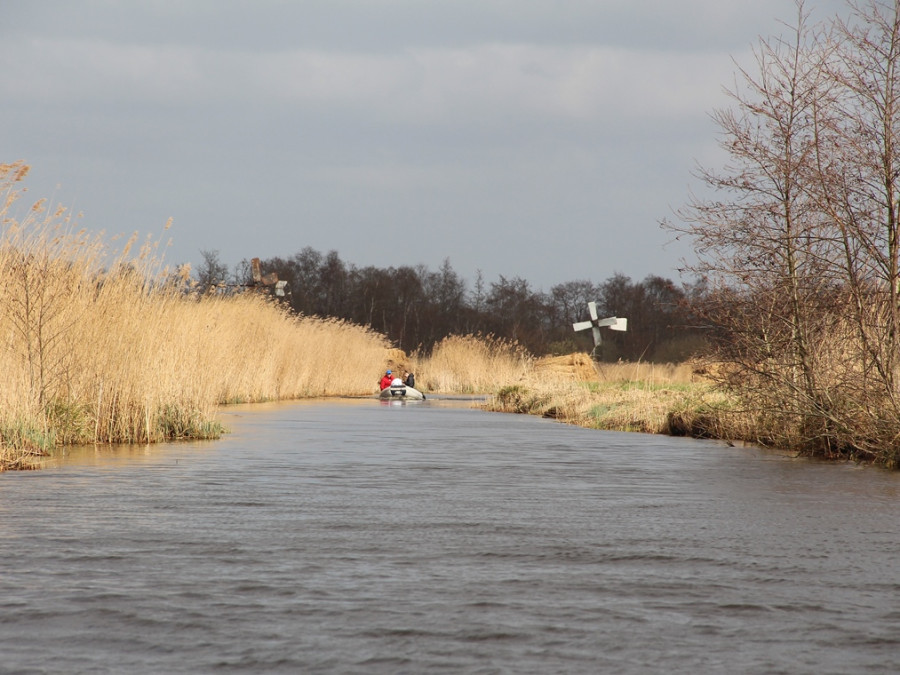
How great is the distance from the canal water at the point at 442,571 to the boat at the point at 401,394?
23.4m

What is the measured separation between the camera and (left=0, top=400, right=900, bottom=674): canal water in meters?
3.67

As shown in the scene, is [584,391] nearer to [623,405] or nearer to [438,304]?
[623,405]

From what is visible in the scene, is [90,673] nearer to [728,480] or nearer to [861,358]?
[728,480]

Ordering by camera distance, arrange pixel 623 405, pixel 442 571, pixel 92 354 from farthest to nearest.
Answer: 1. pixel 623 405
2. pixel 92 354
3. pixel 442 571

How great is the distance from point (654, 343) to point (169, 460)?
61.6 m

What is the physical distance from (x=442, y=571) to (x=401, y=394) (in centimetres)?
2911

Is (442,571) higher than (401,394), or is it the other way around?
(401,394)

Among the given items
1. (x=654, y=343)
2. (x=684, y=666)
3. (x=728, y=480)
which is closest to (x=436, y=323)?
(x=654, y=343)

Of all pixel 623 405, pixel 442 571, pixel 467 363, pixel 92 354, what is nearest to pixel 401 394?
pixel 467 363

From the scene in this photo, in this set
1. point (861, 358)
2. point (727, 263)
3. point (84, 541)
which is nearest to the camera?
point (84, 541)

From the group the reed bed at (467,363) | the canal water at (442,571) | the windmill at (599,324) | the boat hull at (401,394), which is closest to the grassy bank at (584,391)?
the reed bed at (467,363)

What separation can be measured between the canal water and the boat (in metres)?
23.4

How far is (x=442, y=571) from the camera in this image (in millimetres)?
5105

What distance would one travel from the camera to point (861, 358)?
1180 centimetres
